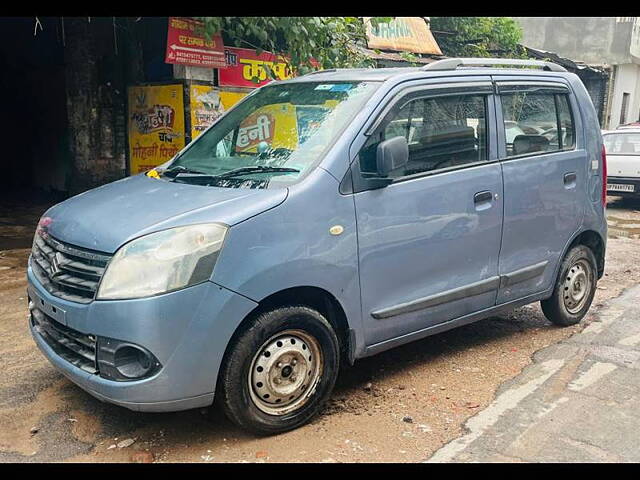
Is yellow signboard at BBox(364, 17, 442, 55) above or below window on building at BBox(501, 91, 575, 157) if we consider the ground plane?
above


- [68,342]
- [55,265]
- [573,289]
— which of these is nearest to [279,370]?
[68,342]

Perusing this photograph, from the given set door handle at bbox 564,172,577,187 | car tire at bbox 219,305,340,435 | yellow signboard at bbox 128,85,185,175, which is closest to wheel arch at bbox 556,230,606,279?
door handle at bbox 564,172,577,187

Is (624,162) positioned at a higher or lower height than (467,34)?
lower

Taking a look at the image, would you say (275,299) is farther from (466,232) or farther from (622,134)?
(622,134)

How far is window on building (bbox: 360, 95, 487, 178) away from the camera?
393cm

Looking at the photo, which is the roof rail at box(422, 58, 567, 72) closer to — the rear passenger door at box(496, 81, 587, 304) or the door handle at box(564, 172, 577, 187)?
the rear passenger door at box(496, 81, 587, 304)

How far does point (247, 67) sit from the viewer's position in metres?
9.55

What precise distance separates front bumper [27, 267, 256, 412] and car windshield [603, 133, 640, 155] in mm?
11562

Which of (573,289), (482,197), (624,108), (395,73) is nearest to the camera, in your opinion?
(395,73)

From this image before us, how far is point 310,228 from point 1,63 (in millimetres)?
11403

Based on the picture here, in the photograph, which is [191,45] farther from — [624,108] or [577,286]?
[624,108]

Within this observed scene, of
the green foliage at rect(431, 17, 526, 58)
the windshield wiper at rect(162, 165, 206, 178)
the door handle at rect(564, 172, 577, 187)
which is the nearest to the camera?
the windshield wiper at rect(162, 165, 206, 178)

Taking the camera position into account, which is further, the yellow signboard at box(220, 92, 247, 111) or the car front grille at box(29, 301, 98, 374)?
the yellow signboard at box(220, 92, 247, 111)

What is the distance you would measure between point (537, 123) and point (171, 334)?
3237 mm
